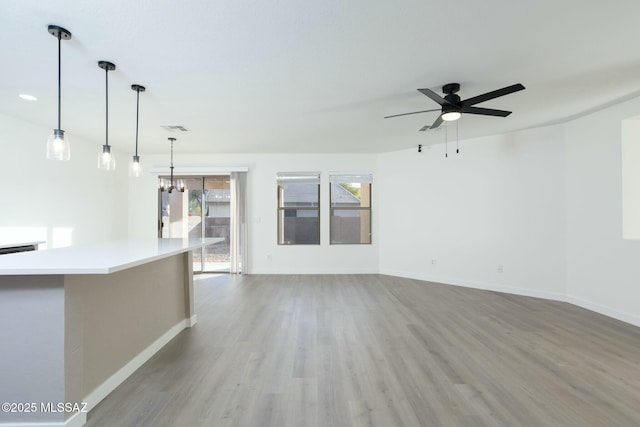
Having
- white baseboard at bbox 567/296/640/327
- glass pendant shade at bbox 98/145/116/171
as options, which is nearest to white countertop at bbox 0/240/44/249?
glass pendant shade at bbox 98/145/116/171

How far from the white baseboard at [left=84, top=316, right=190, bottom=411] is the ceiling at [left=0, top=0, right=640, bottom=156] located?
2396mm

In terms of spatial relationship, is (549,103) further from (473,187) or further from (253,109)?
(253,109)

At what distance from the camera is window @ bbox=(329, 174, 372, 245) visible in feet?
20.1

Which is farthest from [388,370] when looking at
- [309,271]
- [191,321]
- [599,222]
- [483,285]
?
[309,271]

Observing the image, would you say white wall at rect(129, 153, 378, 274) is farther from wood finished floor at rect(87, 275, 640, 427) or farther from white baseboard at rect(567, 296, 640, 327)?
white baseboard at rect(567, 296, 640, 327)

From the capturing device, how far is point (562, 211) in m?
4.18

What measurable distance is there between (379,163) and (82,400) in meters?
5.50

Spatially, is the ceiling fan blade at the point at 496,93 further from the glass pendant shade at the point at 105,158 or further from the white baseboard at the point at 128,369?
the white baseboard at the point at 128,369

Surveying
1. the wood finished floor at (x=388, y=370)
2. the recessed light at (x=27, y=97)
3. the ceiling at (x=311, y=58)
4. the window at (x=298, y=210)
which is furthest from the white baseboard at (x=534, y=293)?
the recessed light at (x=27, y=97)

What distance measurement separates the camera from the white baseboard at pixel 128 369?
1887 mm

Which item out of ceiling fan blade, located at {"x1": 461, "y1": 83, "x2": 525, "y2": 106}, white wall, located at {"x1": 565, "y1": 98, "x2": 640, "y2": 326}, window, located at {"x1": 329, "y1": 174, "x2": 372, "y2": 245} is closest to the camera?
ceiling fan blade, located at {"x1": 461, "y1": 83, "x2": 525, "y2": 106}

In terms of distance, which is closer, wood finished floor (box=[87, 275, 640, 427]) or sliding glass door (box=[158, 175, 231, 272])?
wood finished floor (box=[87, 275, 640, 427])

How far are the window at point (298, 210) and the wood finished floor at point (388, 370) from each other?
2.33 meters

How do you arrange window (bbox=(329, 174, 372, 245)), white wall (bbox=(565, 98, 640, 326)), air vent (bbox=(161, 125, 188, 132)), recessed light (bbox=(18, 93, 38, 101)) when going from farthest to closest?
1. window (bbox=(329, 174, 372, 245))
2. air vent (bbox=(161, 125, 188, 132))
3. white wall (bbox=(565, 98, 640, 326))
4. recessed light (bbox=(18, 93, 38, 101))
